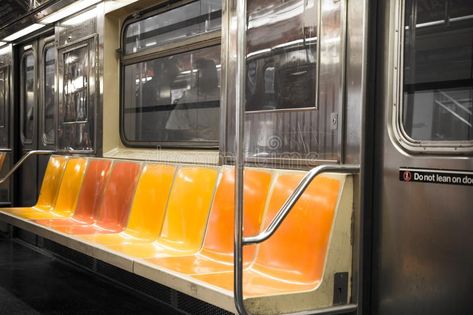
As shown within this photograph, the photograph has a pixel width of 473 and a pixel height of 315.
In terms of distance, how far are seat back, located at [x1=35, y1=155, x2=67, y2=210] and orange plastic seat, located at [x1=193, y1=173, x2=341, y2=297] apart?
3307mm

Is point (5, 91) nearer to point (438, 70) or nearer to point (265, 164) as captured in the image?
point (265, 164)

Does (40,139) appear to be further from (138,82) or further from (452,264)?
(452,264)

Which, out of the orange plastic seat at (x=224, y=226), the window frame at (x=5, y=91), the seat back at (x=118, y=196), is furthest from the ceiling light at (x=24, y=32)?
the orange plastic seat at (x=224, y=226)

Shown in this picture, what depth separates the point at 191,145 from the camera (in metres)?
4.50

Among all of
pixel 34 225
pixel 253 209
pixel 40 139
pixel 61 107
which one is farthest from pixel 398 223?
pixel 40 139

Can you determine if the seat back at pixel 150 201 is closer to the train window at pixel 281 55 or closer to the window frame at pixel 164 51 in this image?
the window frame at pixel 164 51

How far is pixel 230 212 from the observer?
11.2 feet

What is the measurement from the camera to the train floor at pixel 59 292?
4.27 meters

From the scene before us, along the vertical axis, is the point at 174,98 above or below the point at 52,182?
above

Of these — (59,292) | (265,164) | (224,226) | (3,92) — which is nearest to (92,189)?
(59,292)

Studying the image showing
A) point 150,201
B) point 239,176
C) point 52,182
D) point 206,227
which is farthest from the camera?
point 52,182

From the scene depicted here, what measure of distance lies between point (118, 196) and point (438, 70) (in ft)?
9.71

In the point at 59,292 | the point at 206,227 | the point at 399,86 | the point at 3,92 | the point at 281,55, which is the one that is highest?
the point at 3,92

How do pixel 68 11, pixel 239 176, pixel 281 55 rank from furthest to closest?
1. pixel 68 11
2. pixel 281 55
3. pixel 239 176
